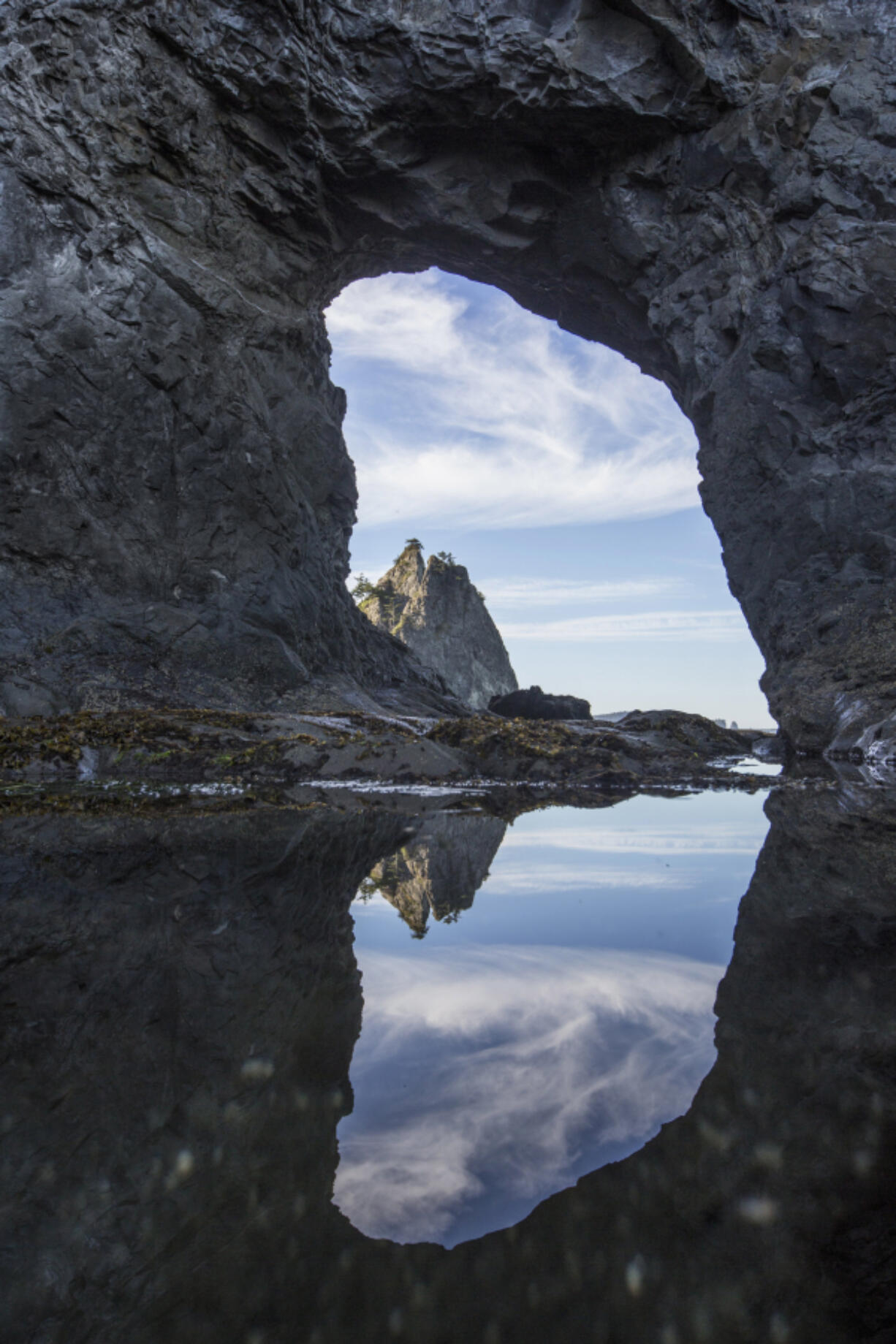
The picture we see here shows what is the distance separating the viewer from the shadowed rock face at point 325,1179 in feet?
3.07

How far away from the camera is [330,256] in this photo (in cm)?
1905

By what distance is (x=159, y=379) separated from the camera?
593 inches

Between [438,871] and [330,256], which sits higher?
[330,256]

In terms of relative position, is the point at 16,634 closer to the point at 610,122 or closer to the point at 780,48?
the point at 610,122

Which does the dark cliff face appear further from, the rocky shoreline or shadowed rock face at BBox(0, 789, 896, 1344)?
shadowed rock face at BBox(0, 789, 896, 1344)

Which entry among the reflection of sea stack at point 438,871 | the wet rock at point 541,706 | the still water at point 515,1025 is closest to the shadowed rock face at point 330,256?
the wet rock at point 541,706

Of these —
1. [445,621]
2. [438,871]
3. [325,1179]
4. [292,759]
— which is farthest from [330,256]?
[445,621]

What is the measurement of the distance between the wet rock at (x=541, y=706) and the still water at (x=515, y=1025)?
19.4m

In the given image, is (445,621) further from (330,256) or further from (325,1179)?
(325,1179)

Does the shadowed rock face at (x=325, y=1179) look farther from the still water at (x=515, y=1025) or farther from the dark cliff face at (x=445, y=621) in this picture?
the dark cliff face at (x=445, y=621)

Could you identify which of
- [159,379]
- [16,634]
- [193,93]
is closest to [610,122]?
[193,93]

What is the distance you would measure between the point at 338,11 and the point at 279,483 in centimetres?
1050

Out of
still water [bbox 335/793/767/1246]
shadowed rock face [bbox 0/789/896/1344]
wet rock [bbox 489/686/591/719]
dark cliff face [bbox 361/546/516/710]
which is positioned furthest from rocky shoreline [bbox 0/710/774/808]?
dark cliff face [bbox 361/546/516/710]

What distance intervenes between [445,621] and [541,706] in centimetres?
2013
